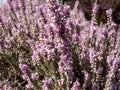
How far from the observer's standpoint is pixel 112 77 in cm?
282

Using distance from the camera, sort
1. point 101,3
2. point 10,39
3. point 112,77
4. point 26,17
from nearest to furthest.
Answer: point 112,77
point 10,39
point 26,17
point 101,3

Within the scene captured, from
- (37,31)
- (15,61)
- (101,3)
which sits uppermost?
(37,31)

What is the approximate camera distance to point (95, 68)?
2.89 metres

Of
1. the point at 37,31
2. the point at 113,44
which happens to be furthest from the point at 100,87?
the point at 37,31

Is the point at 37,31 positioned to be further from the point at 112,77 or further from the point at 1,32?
the point at 112,77

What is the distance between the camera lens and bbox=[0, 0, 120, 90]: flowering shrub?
8.64 feet

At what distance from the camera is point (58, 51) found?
8.85ft

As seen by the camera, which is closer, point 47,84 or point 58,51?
point 47,84

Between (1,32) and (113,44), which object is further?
(1,32)

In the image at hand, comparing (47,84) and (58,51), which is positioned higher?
(58,51)

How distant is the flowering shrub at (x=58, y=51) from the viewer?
2635mm

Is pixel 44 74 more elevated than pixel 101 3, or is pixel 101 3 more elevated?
pixel 44 74

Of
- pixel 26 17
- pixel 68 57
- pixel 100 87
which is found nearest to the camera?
pixel 68 57

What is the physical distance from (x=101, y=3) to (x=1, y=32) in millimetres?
2933
